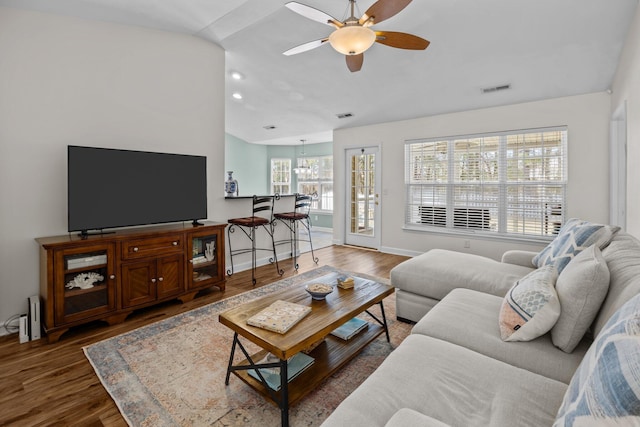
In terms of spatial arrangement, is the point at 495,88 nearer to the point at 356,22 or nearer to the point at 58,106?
the point at 356,22

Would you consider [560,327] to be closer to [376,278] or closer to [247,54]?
[376,278]

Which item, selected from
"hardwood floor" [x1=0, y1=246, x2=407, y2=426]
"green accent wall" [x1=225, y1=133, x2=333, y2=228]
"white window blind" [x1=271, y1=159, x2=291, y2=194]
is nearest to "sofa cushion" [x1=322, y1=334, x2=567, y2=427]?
"hardwood floor" [x1=0, y1=246, x2=407, y2=426]

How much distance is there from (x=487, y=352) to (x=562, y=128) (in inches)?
148

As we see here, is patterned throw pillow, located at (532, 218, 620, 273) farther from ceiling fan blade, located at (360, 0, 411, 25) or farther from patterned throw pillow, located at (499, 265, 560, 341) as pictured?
ceiling fan blade, located at (360, 0, 411, 25)

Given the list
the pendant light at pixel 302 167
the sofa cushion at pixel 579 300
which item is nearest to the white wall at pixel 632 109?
the sofa cushion at pixel 579 300

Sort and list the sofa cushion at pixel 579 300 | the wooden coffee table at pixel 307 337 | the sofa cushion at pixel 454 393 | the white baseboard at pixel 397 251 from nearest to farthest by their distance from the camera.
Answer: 1. the sofa cushion at pixel 454 393
2. the sofa cushion at pixel 579 300
3. the wooden coffee table at pixel 307 337
4. the white baseboard at pixel 397 251

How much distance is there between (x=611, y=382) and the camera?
667mm

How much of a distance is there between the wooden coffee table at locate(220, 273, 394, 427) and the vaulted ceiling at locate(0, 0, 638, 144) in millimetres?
2657

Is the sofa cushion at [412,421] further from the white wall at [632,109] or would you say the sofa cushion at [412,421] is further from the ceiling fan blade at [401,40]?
the white wall at [632,109]

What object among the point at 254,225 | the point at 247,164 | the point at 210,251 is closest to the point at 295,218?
the point at 254,225

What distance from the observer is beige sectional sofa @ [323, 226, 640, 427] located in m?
0.70

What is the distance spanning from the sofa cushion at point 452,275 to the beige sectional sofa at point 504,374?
1.28ft

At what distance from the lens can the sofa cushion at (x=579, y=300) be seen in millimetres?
1386

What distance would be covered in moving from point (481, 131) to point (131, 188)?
4.54m
